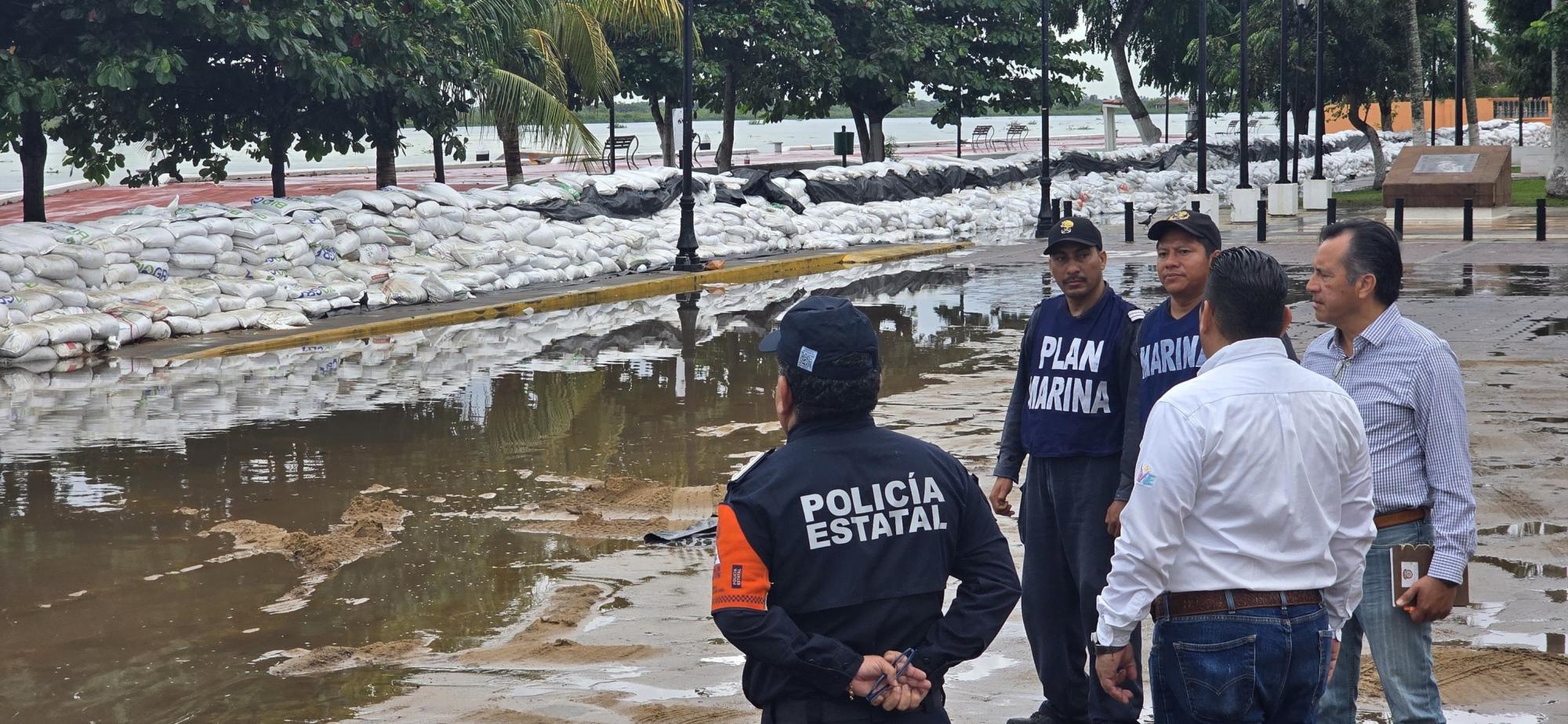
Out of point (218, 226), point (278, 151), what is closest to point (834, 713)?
point (218, 226)

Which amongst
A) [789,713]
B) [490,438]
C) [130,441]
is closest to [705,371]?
[490,438]

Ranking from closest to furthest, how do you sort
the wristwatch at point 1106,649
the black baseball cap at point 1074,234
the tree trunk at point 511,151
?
the wristwatch at point 1106,649 → the black baseball cap at point 1074,234 → the tree trunk at point 511,151

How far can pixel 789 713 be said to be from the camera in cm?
304

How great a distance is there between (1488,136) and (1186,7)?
23482mm

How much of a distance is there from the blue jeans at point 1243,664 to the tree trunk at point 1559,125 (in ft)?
104

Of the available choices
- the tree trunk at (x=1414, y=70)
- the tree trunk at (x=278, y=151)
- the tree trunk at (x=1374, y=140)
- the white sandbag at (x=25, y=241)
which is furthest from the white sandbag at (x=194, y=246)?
the tree trunk at (x=1374, y=140)

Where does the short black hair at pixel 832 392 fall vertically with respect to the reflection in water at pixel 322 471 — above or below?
above

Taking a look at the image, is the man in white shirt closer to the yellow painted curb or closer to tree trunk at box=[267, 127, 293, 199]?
the yellow painted curb

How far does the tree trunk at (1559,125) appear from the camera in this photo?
3234cm

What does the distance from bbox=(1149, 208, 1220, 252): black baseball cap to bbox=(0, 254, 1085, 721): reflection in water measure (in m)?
3.01

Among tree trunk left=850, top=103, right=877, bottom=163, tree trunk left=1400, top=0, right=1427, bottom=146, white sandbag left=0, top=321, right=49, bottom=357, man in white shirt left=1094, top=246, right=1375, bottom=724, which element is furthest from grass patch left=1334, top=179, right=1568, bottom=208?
man in white shirt left=1094, top=246, right=1375, bottom=724

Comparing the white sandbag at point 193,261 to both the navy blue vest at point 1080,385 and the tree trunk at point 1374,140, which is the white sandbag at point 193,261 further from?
the tree trunk at point 1374,140

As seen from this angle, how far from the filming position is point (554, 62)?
25266 millimetres

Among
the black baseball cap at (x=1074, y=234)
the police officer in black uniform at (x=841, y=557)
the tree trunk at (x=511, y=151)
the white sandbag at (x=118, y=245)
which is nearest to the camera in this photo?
the police officer in black uniform at (x=841, y=557)
